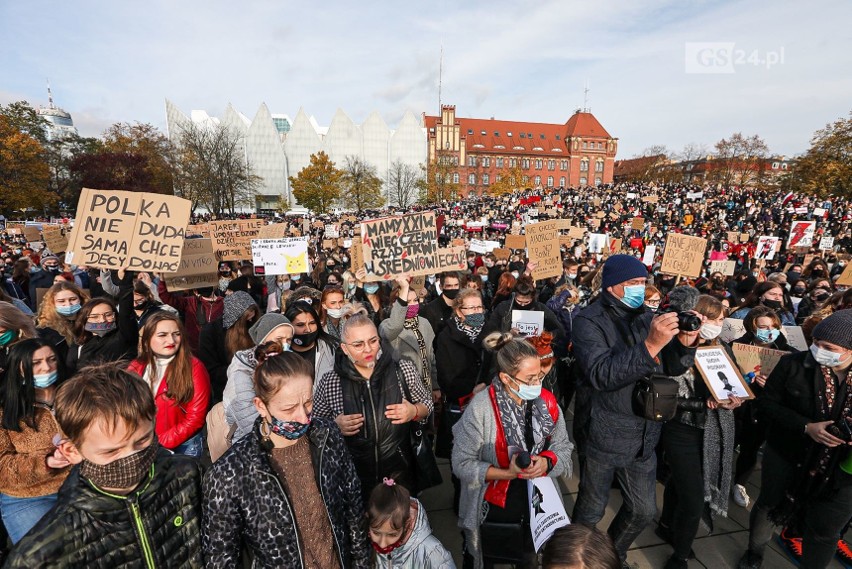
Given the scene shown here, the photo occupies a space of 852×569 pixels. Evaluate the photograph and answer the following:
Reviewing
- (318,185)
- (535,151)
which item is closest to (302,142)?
(318,185)

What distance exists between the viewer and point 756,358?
3.94 meters

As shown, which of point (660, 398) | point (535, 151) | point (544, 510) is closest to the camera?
point (544, 510)

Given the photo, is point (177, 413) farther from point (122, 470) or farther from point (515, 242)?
point (515, 242)

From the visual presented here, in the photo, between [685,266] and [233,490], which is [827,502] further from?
[685,266]

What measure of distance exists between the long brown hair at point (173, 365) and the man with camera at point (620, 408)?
274 centimetres

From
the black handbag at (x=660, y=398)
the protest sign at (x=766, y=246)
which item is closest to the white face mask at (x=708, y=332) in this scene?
the black handbag at (x=660, y=398)

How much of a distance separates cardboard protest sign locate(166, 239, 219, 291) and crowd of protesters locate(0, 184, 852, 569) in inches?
101

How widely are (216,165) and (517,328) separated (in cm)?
5470

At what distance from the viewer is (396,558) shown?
2371 mm

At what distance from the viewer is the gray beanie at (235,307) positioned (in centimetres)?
382

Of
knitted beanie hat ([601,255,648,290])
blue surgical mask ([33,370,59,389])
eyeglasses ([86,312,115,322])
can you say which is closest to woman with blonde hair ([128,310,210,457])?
blue surgical mask ([33,370,59,389])

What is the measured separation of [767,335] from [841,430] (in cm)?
167

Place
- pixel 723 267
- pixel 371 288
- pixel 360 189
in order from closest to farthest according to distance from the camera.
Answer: pixel 371 288
pixel 723 267
pixel 360 189

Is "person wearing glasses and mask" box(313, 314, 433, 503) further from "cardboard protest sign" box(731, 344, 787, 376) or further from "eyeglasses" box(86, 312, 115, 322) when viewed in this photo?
"cardboard protest sign" box(731, 344, 787, 376)
